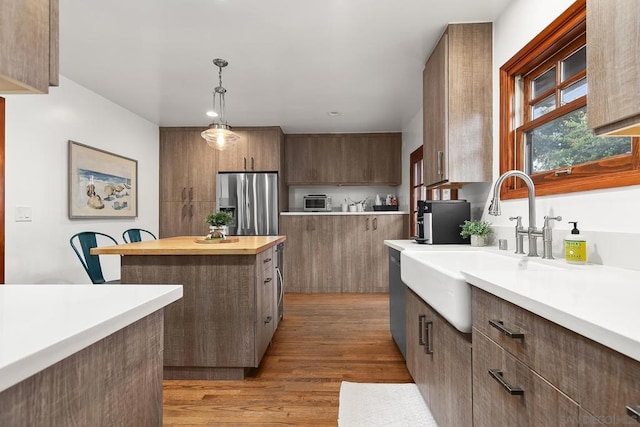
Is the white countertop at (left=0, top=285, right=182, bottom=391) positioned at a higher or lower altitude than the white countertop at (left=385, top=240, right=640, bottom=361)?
higher

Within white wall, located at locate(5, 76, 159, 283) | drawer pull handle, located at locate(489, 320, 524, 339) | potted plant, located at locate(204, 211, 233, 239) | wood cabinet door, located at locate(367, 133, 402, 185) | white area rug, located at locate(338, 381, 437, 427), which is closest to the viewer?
drawer pull handle, located at locate(489, 320, 524, 339)

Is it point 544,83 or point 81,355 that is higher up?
point 544,83

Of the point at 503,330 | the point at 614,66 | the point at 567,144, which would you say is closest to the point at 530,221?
the point at 567,144

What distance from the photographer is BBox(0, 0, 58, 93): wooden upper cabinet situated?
682 millimetres

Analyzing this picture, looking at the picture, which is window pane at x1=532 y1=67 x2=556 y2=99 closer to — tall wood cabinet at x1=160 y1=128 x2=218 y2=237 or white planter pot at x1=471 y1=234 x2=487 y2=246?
white planter pot at x1=471 y1=234 x2=487 y2=246

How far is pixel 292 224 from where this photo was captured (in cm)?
493

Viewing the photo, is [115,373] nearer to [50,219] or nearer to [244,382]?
[244,382]

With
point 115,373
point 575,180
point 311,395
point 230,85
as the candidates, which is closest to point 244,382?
point 311,395

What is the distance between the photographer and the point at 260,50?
275 centimetres

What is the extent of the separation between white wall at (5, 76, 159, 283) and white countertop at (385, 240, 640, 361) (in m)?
3.41

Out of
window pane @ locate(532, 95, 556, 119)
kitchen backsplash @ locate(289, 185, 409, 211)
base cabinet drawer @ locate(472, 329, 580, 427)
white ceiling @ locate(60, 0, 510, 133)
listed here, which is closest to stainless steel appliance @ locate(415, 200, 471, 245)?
window pane @ locate(532, 95, 556, 119)

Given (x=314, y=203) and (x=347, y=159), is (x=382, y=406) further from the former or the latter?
(x=347, y=159)

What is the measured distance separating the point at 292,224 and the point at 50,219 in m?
2.72

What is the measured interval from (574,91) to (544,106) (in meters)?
0.30
